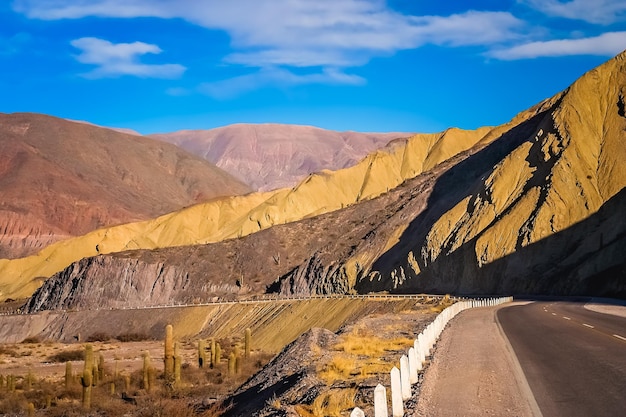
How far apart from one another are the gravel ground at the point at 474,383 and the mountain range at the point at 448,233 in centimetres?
3594

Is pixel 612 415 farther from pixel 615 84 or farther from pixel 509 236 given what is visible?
pixel 615 84

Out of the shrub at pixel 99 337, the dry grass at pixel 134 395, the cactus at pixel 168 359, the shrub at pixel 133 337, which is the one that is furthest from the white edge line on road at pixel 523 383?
the shrub at pixel 99 337

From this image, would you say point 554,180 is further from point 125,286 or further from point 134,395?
point 125,286

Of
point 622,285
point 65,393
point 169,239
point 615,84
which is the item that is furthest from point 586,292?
point 169,239

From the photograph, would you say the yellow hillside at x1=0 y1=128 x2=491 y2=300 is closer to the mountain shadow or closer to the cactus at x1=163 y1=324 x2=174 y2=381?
the mountain shadow

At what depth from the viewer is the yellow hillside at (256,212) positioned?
162500 millimetres

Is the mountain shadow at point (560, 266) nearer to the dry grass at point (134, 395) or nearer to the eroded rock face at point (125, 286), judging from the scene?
the dry grass at point (134, 395)

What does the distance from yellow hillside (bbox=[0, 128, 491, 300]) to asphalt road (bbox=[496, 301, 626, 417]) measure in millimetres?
130810

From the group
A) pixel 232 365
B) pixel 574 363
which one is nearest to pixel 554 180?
pixel 232 365

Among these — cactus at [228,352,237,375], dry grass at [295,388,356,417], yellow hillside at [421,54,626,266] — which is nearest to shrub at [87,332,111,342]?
yellow hillside at [421,54,626,266]

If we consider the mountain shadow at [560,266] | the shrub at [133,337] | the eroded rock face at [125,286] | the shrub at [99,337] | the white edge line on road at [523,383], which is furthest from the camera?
the eroded rock face at [125,286]

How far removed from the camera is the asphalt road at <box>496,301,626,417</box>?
39.2 feet

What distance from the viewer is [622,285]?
51.9m

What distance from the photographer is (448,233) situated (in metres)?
84.1
